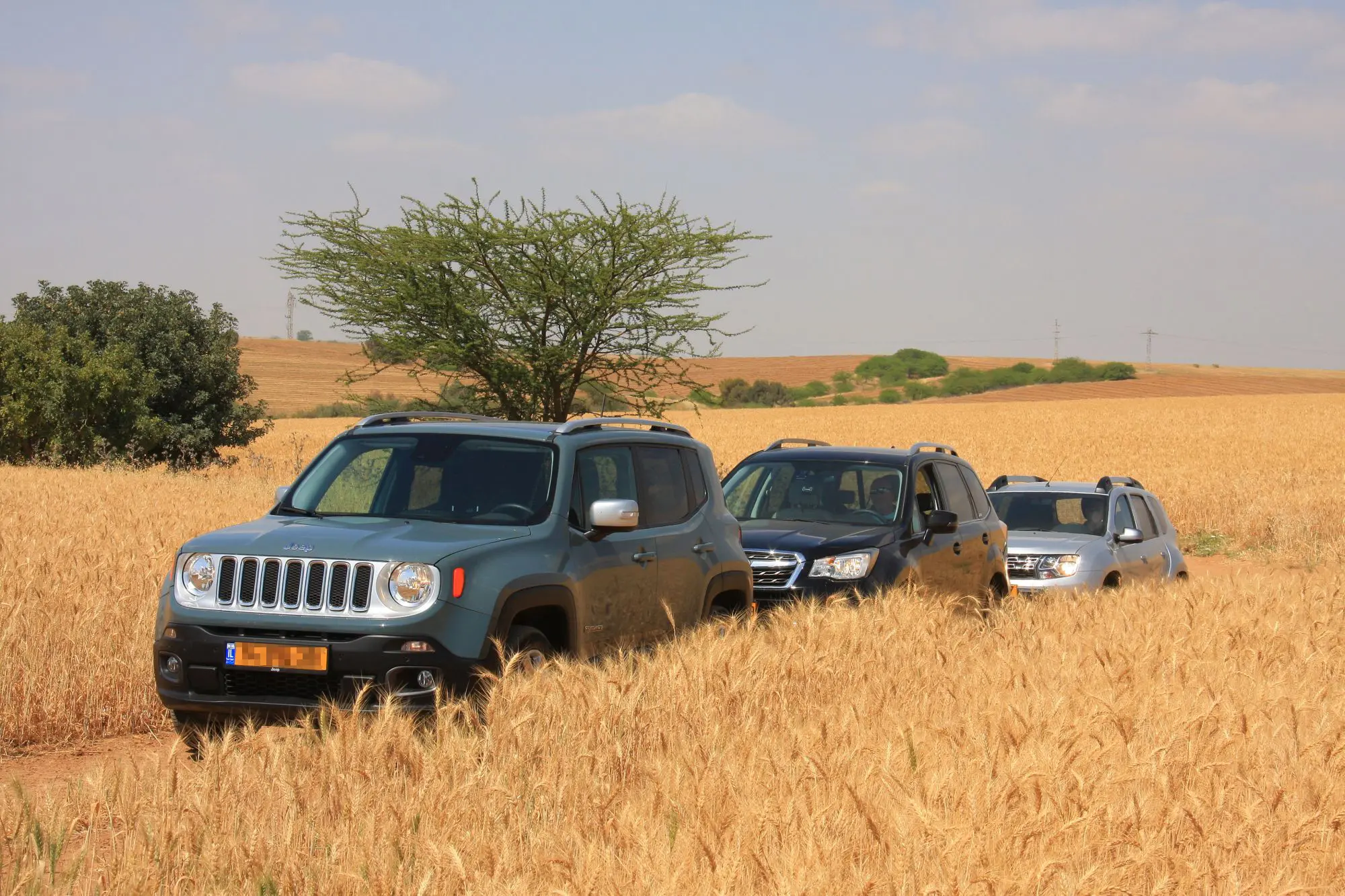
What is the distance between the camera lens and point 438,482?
745cm

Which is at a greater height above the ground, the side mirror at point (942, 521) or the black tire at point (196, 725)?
the side mirror at point (942, 521)

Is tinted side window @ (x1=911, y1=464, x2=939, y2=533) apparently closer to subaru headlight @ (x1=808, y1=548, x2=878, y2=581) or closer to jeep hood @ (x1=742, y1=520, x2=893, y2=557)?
jeep hood @ (x1=742, y1=520, x2=893, y2=557)

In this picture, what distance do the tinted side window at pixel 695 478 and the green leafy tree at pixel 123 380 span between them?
26286mm

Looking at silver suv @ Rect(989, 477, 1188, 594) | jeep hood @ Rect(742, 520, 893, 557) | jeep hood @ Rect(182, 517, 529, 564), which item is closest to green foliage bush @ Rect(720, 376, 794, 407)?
silver suv @ Rect(989, 477, 1188, 594)

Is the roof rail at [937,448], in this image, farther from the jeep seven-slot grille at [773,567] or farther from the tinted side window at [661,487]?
the tinted side window at [661,487]

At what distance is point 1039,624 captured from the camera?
25.8 feet

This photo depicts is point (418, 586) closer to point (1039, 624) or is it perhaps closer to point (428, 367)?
point (1039, 624)

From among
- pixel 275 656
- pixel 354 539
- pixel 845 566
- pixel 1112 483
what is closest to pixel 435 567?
pixel 354 539

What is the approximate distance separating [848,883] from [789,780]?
0.85 m

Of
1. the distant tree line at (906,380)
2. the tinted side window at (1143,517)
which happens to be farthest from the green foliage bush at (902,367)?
the tinted side window at (1143,517)

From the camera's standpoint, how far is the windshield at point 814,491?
35.9 ft

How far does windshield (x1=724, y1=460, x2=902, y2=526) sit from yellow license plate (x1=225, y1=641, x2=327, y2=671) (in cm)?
559

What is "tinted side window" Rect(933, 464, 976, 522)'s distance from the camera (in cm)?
1144

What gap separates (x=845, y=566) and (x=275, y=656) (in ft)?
16.3
